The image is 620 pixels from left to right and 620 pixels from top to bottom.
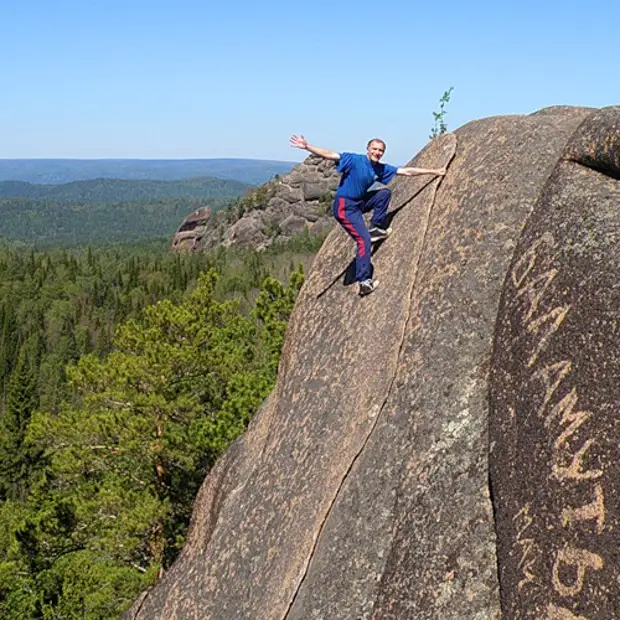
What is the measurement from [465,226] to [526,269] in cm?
146

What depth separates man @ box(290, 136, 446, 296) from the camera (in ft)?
31.3

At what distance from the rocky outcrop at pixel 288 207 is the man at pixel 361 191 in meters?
138

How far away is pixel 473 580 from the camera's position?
611 cm

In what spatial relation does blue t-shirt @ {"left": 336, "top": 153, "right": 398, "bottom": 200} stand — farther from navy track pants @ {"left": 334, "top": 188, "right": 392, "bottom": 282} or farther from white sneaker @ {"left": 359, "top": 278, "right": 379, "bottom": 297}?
white sneaker @ {"left": 359, "top": 278, "right": 379, "bottom": 297}

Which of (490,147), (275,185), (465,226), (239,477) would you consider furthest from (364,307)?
(275,185)

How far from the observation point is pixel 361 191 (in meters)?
9.88

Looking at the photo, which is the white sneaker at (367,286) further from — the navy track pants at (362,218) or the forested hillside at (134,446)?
the forested hillside at (134,446)

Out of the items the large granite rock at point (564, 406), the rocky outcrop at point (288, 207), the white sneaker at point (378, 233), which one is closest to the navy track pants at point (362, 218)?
the white sneaker at point (378, 233)

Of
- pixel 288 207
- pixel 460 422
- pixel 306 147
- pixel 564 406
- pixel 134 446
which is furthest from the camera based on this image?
pixel 288 207

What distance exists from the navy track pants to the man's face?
1.83 ft

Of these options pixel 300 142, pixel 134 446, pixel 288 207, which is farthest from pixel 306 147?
pixel 288 207

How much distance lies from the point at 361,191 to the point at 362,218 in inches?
13.8

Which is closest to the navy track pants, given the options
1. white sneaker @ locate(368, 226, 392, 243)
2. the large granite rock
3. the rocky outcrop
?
white sneaker @ locate(368, 226, 392, 243)

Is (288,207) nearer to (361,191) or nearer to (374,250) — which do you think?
(374,250)
